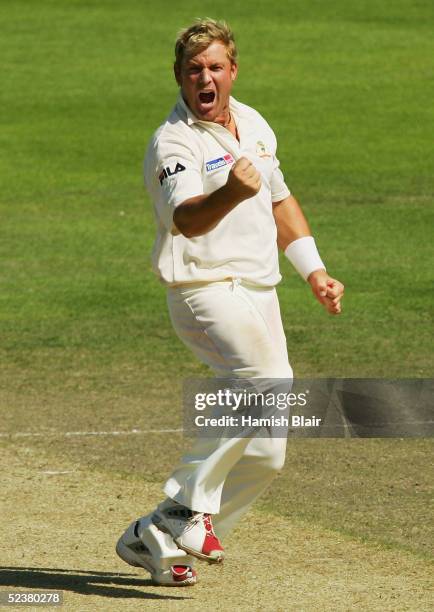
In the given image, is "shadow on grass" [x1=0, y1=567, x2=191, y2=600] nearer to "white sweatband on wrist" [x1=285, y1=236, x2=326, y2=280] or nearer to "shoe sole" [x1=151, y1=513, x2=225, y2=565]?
"shoe sole" [x1=151, y1=513, x2=225, y2=565]

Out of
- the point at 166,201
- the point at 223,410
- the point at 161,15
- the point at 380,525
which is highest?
the point at 161,15

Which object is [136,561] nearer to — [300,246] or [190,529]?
[190,529]

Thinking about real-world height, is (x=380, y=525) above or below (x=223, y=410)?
below

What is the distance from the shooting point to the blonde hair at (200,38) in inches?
247

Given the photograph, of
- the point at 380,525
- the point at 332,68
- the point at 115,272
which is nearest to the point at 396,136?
the point at 332,68

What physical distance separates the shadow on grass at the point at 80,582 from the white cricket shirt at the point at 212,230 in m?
1.27

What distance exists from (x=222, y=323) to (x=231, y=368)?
192 mm

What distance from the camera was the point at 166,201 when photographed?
611 centimetres

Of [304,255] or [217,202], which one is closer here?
[217,202]

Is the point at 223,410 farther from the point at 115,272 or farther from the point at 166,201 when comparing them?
the point at 115,272

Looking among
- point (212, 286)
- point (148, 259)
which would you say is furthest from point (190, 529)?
point (148, 259)

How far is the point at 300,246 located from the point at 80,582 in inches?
66.8

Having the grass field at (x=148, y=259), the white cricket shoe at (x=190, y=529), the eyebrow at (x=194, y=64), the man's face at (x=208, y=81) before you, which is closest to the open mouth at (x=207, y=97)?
the man's face at (x=208, y=81)

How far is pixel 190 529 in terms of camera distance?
626 centimetres
